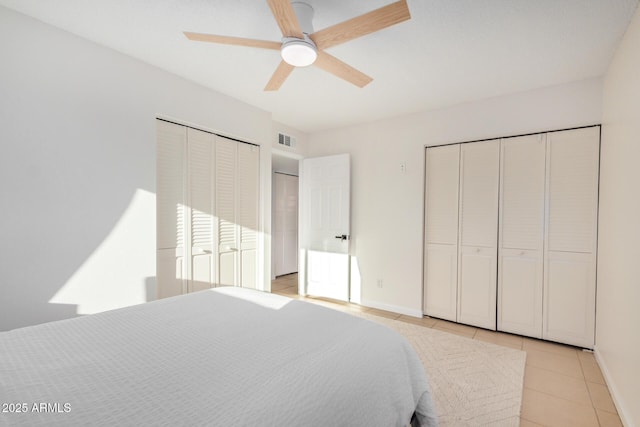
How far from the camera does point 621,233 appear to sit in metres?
2.04

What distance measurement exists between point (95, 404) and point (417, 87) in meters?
3.26

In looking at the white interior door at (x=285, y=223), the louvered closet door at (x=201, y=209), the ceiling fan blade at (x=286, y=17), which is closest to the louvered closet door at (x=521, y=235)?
the ceiling fan blade at (x=286, y=17)

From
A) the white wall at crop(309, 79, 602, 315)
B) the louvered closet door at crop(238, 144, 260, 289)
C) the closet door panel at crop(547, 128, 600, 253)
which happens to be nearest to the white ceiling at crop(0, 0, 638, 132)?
the white wall at crop(309, 79, 602, 315)

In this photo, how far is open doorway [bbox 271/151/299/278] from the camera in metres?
5.76

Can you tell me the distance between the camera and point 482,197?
328 cm

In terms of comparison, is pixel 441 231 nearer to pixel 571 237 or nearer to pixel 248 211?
pixel 571 237

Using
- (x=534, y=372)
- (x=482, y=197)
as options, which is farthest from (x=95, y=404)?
(x=482, y=197)

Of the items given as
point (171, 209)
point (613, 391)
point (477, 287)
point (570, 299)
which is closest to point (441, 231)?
point (477, 287)

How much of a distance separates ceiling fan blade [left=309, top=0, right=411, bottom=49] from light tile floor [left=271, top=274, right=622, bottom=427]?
2508mm

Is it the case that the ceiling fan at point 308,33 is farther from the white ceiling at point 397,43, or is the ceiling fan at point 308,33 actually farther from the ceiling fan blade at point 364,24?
the white ceiling at point 397,43

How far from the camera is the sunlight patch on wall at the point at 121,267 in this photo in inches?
86.9

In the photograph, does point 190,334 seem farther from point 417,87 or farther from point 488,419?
point 417,87

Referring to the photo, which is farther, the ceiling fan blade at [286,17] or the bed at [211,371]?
the ceiling fan blade at [286,17]

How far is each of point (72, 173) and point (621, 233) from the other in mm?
3976
